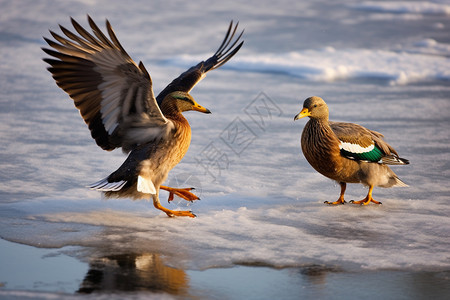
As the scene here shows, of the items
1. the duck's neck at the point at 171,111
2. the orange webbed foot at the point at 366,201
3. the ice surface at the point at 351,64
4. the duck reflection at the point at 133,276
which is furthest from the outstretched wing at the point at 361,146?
the ice surface at the point at 351,64

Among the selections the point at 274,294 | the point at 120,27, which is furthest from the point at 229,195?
the point at 120,27

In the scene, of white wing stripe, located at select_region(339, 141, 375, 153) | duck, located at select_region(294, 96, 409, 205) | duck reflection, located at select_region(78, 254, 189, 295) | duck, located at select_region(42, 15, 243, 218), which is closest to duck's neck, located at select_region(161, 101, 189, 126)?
duck, located at select_region(42, 15, 243, 218)

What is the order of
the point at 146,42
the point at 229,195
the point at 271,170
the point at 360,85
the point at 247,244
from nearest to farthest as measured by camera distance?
the point at 247,244
the point at 229,195
the point at 271,170
the point at 360,85
the point at 146,42

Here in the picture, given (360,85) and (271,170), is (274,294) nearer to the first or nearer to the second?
(271,170)

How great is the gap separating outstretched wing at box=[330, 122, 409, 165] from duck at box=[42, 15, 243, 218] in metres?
1.19

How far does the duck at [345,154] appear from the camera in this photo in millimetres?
5188

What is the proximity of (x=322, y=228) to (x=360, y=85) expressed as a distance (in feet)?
16.8

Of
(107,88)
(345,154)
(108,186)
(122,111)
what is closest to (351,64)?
(345,154)

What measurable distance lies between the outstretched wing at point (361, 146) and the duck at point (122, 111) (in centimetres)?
119

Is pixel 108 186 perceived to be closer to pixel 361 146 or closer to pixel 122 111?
pixel 122 111

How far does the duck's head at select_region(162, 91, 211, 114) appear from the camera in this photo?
16.8ft

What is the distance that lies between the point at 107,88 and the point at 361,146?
210 centimetres

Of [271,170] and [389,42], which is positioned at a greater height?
[389,42]

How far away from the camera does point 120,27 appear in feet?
39.7
